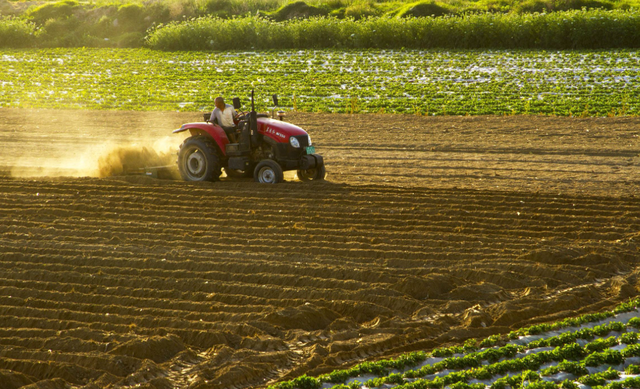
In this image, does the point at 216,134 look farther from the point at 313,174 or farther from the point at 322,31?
the point at 322,31

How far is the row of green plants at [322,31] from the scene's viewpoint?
36344 mm

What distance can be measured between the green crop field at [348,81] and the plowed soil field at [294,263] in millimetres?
7524

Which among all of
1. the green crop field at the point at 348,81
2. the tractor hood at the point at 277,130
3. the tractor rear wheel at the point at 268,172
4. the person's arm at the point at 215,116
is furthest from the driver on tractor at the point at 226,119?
the green crop field at the point at 348,81

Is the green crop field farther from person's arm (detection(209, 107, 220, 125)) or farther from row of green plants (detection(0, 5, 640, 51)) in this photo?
person's arm (detection(209, 107, 220, 125))

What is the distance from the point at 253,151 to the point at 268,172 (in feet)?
1.66

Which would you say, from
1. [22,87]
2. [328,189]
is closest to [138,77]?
[22,87]

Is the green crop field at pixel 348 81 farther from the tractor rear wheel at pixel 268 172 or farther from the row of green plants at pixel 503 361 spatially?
the row of green plants at pixel 503 361

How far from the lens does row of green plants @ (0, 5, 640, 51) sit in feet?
119

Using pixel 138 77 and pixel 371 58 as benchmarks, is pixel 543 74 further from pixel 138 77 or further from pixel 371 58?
pixel 138 77

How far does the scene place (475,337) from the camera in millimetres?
6836

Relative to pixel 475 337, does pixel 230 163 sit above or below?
above

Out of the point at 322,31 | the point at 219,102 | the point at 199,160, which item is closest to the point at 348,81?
the point at 322,31

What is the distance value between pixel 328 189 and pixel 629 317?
6.40 m

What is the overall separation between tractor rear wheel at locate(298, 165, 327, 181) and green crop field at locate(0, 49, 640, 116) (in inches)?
342
